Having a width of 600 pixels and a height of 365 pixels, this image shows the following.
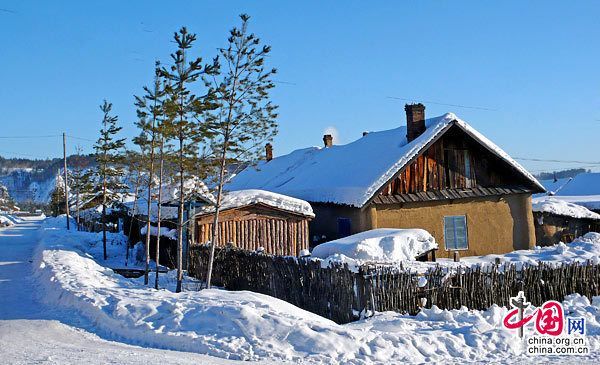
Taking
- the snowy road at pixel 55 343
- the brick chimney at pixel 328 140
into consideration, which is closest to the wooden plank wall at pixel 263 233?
the snowy road at pixel 55 343

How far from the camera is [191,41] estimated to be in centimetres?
1590

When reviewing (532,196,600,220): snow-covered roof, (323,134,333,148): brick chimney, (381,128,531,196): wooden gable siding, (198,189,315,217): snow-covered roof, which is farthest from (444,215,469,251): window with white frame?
(323,134,333,148): brick chimney

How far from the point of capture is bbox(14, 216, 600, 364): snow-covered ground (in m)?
8.81

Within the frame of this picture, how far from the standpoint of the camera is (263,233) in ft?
69.9

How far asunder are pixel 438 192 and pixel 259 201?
7698 millimetres

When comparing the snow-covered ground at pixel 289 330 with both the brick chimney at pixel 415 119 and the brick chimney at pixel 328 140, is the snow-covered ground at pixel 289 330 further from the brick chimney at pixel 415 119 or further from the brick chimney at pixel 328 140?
A: the brick chimney at pixel 328 140

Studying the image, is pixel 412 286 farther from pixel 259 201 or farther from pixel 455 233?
pixel 455 233

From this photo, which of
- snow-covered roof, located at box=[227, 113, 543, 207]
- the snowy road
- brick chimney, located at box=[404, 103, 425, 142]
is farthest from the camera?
brick chimney, located at box=[404, 103, 425, 142]

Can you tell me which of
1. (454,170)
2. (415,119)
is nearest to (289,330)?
(454,170)

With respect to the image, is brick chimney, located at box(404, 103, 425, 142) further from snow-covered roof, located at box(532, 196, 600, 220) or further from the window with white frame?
snow-covered roof, located at box(532, 196, 600, 220)

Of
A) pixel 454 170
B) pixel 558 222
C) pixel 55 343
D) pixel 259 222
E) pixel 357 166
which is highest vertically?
pixel 357 166

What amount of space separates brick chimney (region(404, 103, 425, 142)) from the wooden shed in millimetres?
5998

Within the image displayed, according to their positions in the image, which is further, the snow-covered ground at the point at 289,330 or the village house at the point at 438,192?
the village house at the point at 438,192

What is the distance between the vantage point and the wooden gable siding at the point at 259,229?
20438 mm
